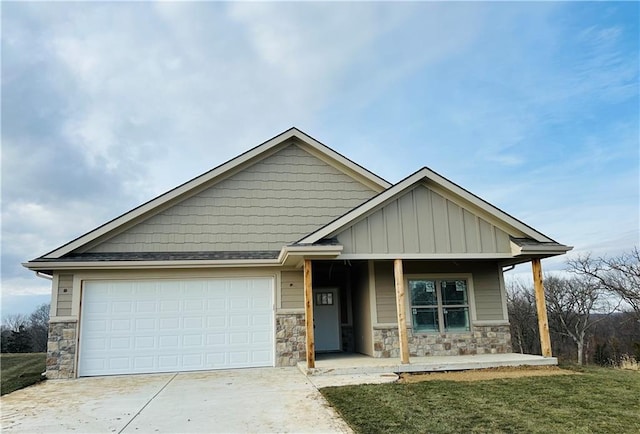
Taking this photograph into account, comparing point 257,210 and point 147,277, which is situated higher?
point 257,210

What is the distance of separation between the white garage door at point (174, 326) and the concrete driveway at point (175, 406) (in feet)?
2.50

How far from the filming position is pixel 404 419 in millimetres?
5500

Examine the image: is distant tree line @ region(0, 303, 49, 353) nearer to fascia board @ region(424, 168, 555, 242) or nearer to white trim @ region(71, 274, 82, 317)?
white trim @ region(71, 274, 82, 317)

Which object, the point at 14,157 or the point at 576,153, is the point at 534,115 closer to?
the point at 576,153

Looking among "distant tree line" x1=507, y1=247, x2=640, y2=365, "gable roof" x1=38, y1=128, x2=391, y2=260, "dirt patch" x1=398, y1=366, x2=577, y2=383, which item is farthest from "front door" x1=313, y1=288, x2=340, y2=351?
"distant tree line" x1=507, y1=247, x2=640, y2=365

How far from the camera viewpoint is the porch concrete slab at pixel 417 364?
8.77 m

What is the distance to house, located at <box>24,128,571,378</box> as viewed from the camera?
961cm

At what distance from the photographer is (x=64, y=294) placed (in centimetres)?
1001

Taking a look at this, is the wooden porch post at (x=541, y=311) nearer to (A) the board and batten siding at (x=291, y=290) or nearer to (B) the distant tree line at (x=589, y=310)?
(A) the board and batten siding at (x=291, y=290)

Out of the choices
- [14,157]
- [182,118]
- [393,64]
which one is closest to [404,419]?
[393,64]

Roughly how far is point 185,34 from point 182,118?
3.84 metres

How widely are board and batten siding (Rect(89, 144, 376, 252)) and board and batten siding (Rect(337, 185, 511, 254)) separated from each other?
8.77 feet

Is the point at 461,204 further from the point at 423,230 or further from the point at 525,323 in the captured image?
the point at 525,323

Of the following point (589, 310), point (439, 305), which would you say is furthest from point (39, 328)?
point (589, 310)
